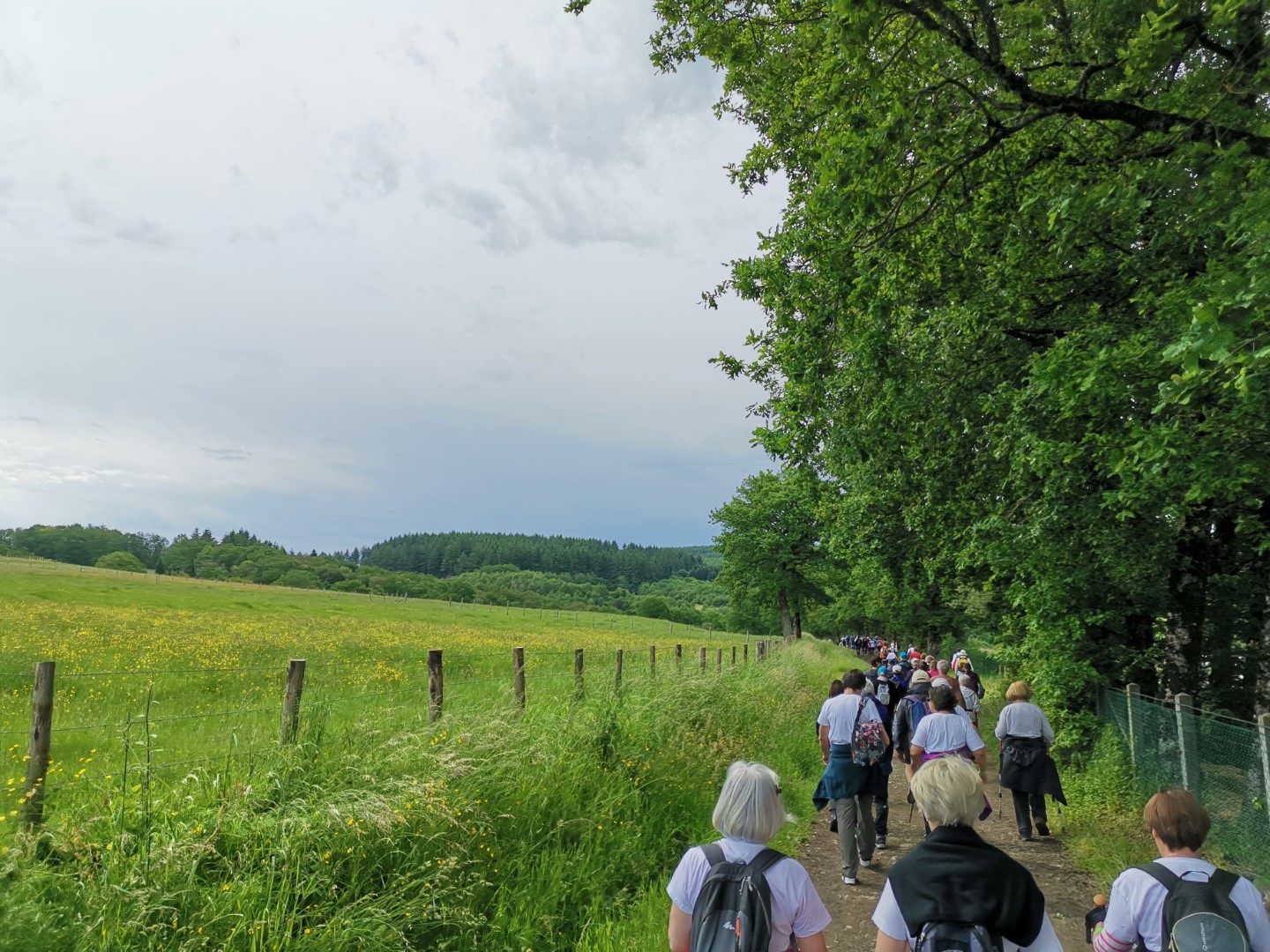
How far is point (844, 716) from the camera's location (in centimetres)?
712

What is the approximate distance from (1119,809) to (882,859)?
3.49 meters

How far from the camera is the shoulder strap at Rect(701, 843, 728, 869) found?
111 inches

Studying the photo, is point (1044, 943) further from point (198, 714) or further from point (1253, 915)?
point (198, 714)

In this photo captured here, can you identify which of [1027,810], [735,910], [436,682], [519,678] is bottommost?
[1027,810]

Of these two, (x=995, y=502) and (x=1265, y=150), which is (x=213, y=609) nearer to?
(x=995, y=502)

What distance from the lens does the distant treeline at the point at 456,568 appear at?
9188cm

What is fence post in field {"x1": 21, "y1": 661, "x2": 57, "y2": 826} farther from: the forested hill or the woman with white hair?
the forested hill

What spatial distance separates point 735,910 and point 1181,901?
178 cm

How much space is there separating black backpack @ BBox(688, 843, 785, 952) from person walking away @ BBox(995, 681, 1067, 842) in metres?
6.68

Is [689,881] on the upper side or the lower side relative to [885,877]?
upper

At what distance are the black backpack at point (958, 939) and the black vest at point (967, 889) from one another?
2cm

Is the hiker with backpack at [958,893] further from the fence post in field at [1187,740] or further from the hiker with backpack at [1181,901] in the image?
the fence post in field at [1187,740]

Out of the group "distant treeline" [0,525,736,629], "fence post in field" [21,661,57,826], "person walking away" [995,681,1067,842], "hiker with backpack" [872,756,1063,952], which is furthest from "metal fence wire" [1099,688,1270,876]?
"distant treeline" [0,525,736,629]

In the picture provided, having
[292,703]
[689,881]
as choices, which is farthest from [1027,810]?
[292,703]
